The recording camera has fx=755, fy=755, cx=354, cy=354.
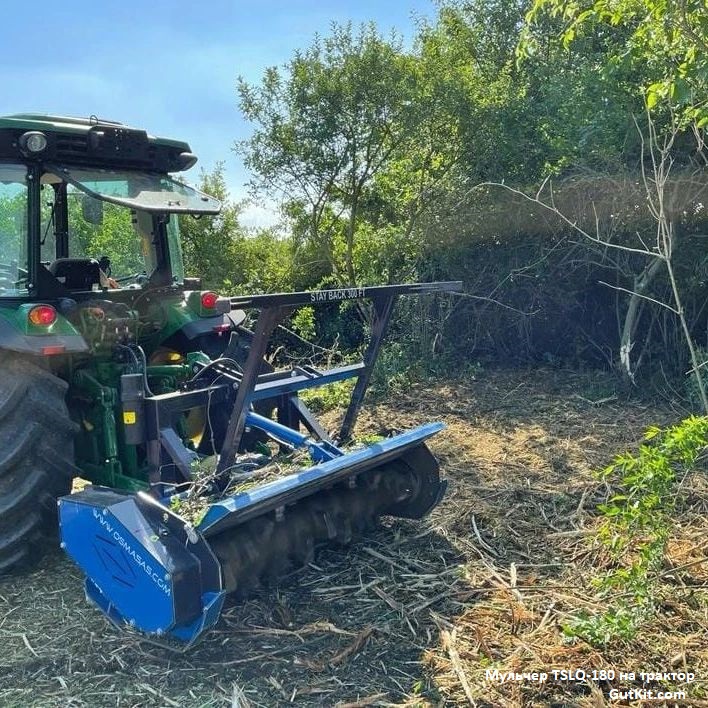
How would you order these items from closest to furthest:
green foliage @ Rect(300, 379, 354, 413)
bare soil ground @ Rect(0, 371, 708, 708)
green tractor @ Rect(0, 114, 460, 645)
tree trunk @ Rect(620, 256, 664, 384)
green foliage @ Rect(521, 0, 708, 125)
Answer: bare soil ground @ Rect(0, 371, 708, 708), green tractor @ Rect(0, 114, 460, 645), green foliage @ Rect(521, 0, 708, 125), tree trunk @ Rect(620, 256, 664, 384), green foliage @ Rect(300, 379, 354, 413)

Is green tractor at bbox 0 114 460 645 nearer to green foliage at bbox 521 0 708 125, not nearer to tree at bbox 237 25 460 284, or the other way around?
green foliage at bbox 521 0 708 125

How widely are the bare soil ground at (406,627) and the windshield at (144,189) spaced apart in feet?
6.39

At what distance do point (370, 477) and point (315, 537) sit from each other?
484 mm

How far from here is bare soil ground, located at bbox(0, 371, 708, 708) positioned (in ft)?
9.14

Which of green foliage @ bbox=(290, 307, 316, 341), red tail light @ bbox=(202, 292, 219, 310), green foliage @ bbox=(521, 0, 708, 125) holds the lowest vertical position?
green foliage @ bbox=(290, 307, 316, 341)

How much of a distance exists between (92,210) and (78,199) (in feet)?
0.43

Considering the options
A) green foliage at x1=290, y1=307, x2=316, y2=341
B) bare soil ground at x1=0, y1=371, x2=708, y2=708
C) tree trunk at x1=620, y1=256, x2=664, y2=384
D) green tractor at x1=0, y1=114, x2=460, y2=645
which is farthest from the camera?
green foliage at x1=290, y1=307, x2=316, y2=341

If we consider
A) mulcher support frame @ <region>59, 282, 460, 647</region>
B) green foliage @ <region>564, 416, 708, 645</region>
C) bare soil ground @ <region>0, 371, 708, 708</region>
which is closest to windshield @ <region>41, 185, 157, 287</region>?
mulcher support frame @ <region>59, 282, 460, 647</region>

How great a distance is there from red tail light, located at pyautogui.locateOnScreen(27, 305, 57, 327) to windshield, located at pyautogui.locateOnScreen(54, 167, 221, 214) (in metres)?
0.63

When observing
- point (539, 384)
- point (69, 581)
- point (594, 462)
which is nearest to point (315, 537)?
point (69, 581)

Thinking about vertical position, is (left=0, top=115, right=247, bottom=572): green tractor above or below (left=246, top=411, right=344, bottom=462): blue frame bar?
above

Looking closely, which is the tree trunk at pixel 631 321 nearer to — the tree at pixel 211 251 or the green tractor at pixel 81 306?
the green tractor at pixel 81 306

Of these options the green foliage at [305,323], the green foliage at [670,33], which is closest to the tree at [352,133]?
the green foliage at [305,323]

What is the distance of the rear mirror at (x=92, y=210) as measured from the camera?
4.43 meters
